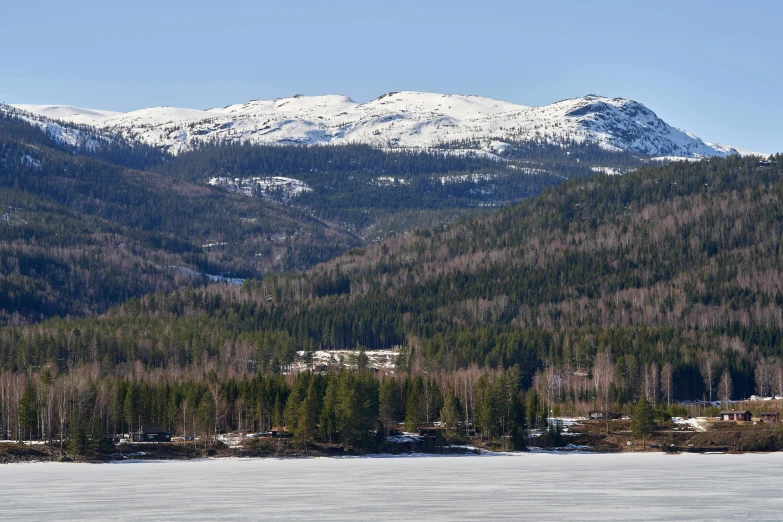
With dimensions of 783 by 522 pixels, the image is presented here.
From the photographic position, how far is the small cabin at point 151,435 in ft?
532

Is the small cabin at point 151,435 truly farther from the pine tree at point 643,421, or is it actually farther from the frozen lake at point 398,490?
the pine tree at point 643,421

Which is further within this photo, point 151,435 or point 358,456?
point 151,435

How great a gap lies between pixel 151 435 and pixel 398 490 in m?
72.7

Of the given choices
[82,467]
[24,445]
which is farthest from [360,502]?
[24,445]

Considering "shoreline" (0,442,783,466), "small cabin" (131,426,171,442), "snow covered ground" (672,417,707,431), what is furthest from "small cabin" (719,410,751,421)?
"small cabin" (131,426,171,442)

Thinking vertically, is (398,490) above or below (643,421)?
below

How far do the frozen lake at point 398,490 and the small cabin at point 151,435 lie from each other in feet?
60.8

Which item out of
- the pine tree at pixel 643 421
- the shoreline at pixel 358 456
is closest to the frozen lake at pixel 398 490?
the shoreline at pixel 358 456

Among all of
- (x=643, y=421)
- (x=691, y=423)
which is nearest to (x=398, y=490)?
(x=643, y=421)

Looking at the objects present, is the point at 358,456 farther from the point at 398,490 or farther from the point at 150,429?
the point at 398,490

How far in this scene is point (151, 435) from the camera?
16362 centimetres

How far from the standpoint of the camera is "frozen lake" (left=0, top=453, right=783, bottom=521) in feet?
270

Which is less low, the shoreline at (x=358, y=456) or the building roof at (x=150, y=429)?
the building roof at (x=150, y=429)

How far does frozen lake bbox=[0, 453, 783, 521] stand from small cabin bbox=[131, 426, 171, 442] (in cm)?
1852
